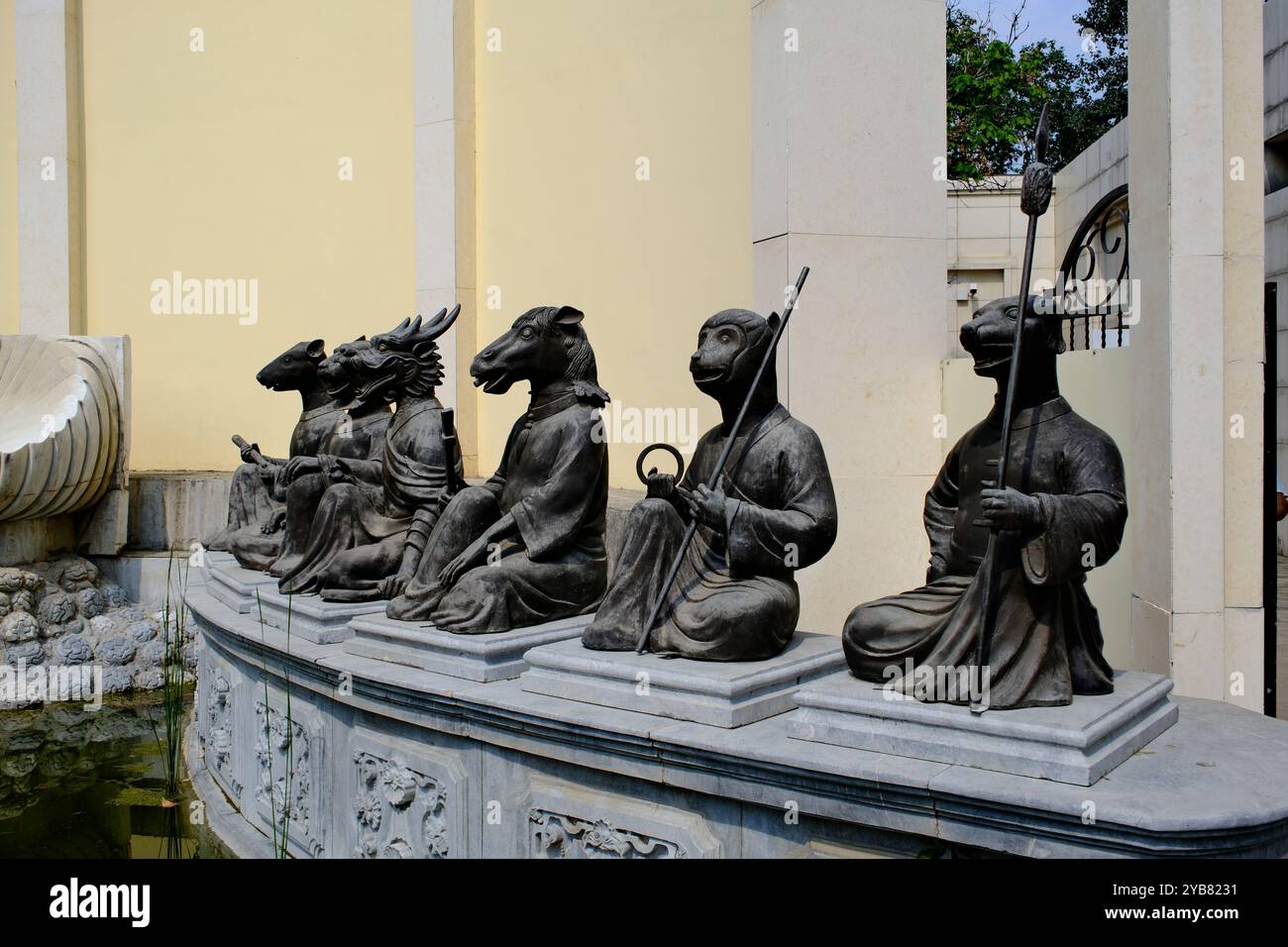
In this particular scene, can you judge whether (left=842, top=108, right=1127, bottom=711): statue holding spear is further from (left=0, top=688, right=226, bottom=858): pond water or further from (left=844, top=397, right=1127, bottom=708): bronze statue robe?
(left=0, top=688, right=226, bottom=858): pond water

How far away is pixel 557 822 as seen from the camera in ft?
12.2

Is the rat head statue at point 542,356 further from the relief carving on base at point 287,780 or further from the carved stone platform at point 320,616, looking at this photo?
the relief carving on base at point 287,780

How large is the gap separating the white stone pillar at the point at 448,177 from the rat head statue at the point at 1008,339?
595cm

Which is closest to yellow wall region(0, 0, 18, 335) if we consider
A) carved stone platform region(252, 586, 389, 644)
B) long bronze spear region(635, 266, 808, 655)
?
carved stone platform region(252, 586, 389, 644)

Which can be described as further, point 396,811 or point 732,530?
point 396,811

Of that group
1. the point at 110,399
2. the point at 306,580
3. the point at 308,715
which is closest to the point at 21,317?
the point at 110,399

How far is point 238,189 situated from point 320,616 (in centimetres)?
641

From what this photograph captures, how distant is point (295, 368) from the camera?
23.1ft

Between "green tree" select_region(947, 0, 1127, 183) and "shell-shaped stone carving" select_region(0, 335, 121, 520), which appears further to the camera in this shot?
"green tree" select_region(947, 0, 1127, 183)

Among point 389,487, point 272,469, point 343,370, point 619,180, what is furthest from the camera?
point 619,180

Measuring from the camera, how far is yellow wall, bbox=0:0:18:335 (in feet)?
34.8

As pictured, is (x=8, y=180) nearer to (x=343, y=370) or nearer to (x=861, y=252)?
(x=343, y=370)

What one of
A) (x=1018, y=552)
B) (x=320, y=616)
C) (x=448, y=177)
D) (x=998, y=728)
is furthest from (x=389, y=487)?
(x=448, y=177)

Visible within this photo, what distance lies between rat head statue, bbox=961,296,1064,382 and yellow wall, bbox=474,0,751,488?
3987mm
